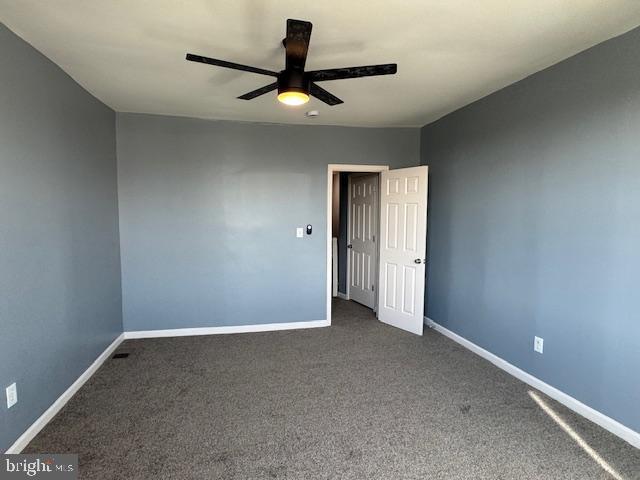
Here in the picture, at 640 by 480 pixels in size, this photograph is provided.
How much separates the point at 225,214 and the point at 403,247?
82.9 inches

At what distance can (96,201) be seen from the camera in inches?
127

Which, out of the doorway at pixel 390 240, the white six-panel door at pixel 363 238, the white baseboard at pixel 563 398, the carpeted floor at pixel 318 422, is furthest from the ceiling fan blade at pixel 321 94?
the white baseboard at pixel 563 398

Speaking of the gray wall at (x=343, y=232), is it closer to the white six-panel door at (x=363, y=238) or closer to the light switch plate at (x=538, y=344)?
the white six-panel door at (x=363, y=238)

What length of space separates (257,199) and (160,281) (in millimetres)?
1423

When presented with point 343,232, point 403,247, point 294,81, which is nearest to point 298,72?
point 294,81

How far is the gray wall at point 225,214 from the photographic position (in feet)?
12.7

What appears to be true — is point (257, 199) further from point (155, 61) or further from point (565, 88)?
point (565, 88)

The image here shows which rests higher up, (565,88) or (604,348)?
(565,88)

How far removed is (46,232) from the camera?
2.38 meters

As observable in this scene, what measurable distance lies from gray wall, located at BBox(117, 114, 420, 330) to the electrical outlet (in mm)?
1903

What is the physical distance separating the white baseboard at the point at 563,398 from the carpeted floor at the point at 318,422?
0.06m

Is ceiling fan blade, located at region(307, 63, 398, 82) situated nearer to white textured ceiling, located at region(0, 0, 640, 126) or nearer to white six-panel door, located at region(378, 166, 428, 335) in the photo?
Result: white textured ceiling, located at region(0, 0, 640, 126)

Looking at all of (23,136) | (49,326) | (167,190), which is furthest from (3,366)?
(167,190)

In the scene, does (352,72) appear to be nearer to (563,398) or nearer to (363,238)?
(563,398)
